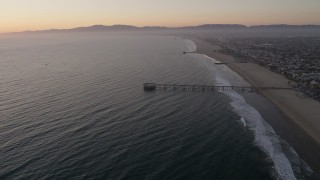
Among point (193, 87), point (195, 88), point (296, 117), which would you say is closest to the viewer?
point (296, 117)

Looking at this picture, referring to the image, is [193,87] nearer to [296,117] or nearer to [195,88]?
[195,88]

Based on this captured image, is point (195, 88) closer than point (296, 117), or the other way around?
point (296, 117)

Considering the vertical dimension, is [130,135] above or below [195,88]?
above

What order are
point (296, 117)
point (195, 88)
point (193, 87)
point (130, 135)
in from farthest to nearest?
point (193, 87) < point (195, 88) < point (296, 117) < point (130, 135)

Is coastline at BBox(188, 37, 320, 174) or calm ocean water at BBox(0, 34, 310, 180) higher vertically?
calm ocean water at BBox(0, 34, 310, 180)

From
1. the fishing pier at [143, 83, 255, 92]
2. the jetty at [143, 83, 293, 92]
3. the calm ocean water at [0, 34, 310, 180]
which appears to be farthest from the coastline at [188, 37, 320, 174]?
the fishing pier at [143, 83, 255, 92]

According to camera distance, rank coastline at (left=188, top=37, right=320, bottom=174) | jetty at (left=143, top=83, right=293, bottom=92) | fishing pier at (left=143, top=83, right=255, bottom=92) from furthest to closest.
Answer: fishing pier at (left=143, top=83, right=255, bottom=92) → jetty at (left=143, top=83, right=293, bottom=92) → coastline at (left=188, top=37, right=320, bottom=174)

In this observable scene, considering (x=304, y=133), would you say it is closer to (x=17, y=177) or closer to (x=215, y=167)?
(x=215, y=167)

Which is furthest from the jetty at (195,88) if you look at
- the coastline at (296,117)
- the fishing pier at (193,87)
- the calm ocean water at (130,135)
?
the coastline at (296,117)

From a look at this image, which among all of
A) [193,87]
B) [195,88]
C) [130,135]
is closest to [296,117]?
[195,88]

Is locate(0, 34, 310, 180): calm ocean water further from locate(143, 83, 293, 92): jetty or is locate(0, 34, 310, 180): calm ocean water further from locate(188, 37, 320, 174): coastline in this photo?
locate(143, 83, 293, 92): jetty

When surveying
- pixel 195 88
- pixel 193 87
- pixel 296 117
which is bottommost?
pixel 296 117
